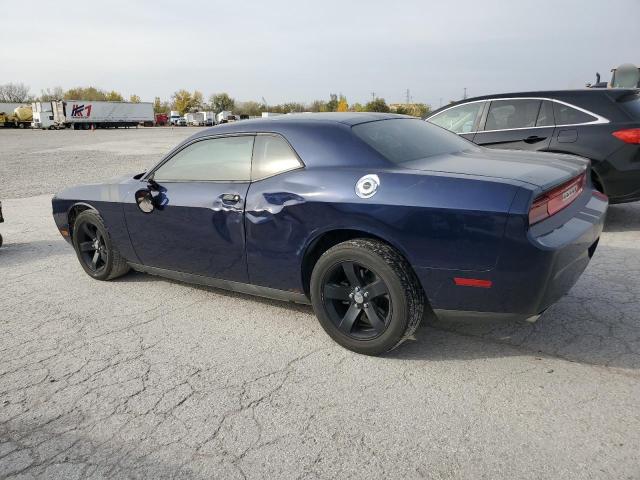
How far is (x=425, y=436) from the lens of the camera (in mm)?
2283

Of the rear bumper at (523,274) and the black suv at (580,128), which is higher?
the black suv at (580,128)

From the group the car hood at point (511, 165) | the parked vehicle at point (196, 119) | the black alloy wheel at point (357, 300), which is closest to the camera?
the car hood at point (511, 165)

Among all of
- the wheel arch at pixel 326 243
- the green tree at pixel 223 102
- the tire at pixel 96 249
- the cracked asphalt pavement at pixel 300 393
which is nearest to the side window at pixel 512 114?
the cracked asphalt pavement at pixel 300 393

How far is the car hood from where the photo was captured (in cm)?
268

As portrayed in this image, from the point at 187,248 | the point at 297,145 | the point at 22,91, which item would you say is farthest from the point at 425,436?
the point at 22,91

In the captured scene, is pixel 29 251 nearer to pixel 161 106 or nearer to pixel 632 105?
pixel 632 105

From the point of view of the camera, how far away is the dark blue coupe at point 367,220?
8.34 ft

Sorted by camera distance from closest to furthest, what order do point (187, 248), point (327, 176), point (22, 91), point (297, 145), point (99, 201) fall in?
point (327, 176) → point (297, 145) → point (187, 248) → point (99, 201) → point (22, 91)

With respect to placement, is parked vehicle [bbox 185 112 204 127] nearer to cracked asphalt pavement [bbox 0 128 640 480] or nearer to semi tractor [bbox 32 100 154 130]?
semi tractor [bbox 32 100 154 130]

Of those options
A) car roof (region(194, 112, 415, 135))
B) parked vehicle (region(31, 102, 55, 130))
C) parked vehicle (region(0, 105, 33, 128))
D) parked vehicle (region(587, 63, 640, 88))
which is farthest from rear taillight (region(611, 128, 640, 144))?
parked vehicle (region(0, 105, 33, 128))

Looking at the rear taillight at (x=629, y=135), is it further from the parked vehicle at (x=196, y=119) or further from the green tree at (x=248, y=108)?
the green tree at (x=248, y=108)

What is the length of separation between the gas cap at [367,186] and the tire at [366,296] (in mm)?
278

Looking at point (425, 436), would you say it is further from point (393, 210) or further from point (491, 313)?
point (393, 210)

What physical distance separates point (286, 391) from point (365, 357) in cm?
58
